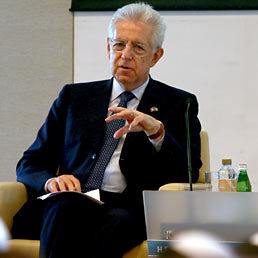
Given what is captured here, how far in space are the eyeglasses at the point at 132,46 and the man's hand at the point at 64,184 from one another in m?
0.64

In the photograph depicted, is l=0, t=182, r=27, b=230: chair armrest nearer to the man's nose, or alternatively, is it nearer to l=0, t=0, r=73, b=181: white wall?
the man's nose

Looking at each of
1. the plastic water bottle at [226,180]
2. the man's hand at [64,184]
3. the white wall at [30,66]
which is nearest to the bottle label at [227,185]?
the plastic water bottle at [226,180]

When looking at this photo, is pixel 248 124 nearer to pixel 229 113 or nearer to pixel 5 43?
pixel 229 113

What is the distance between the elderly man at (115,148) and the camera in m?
1.53

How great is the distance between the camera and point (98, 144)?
1990 millimetres

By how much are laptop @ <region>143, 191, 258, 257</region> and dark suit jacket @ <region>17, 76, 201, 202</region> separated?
99cm

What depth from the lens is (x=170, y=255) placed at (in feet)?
2.61

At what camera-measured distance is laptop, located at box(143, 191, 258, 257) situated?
0.83m

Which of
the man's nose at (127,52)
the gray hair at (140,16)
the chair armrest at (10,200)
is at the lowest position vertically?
the chair armrest at (10,200)

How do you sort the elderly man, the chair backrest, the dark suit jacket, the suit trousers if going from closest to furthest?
the suit trousers, the elderly man, the dark suit jacket, the chair backrest

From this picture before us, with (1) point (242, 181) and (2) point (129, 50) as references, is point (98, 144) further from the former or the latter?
(1) point (242, 181)

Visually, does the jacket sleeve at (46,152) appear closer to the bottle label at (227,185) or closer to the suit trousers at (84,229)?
the suit trousers at (84,229)

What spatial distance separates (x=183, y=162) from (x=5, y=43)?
1.71 meters

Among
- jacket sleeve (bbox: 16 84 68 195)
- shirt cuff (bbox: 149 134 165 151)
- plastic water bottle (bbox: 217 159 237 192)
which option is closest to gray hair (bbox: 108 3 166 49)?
jacket sleeve (bbox: 16 84 68 195)
